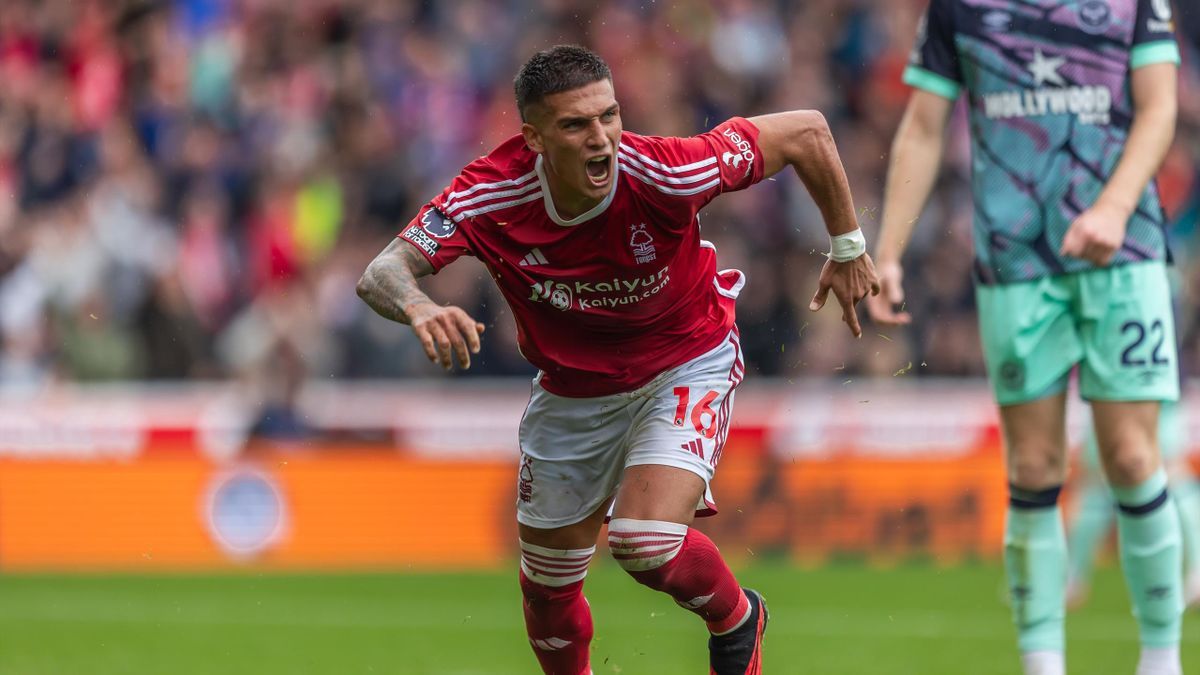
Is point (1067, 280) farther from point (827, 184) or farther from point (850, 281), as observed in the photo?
point (827, 184)

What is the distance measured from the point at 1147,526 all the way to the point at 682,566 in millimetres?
1488

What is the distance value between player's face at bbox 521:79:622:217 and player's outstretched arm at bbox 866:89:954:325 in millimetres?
1120

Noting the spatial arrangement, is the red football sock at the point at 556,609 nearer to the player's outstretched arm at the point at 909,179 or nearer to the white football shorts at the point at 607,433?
the white football shorts at the point at 607,433

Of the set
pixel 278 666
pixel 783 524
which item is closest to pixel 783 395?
pixel 783 524

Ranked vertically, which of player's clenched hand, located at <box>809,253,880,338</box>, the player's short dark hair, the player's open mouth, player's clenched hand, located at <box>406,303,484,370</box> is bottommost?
player's clenched hand, located at <box>809,253,880,338</box>

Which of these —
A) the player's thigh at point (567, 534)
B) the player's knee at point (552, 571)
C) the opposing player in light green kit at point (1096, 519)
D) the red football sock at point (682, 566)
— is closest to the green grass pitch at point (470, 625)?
the opposing player in light green kit at point (1096, 519)

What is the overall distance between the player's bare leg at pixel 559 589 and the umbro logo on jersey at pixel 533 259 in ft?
3.04

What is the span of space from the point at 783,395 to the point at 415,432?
2.75 m

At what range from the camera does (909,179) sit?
20.3 feet

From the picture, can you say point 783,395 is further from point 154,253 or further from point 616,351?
point 616,351

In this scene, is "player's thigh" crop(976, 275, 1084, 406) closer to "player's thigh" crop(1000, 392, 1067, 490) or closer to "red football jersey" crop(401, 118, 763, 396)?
"player's thigh" crop(1000, 392, 1067, 490)

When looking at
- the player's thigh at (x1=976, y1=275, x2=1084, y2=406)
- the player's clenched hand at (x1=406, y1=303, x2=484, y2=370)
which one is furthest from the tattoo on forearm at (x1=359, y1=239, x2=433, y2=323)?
the player's thigh at (x1=976, y1=275, x2=1084, y2=406)

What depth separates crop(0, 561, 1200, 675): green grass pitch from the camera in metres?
8.51

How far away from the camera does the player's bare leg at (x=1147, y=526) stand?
5730mm
